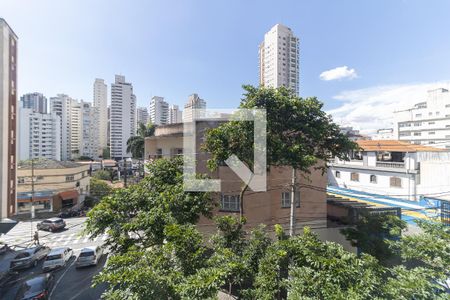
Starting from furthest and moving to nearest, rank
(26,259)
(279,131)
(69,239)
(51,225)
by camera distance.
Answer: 1. (51,225)
2. (69,239)
3. (26,259)
4. (279,131)

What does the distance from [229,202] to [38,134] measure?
78323mm

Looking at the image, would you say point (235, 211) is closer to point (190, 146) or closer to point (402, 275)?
point (190, 146)

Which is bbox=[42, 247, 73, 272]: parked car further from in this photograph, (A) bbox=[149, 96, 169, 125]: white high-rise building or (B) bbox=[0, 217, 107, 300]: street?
→ (A) bbox=[149, 96, 169, 125]: white high-rise building

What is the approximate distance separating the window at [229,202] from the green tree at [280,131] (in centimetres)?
291

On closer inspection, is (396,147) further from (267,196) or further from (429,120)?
(429,120)

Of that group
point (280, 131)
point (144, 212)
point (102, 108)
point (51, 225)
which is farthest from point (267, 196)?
point (102, 108)

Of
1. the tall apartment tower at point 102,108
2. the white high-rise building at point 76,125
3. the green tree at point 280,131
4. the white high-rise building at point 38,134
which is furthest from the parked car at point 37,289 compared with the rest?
the tall apartment tower at point 102,108

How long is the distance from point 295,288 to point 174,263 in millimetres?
3228

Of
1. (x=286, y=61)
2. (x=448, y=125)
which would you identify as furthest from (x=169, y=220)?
(x=286, y=61)

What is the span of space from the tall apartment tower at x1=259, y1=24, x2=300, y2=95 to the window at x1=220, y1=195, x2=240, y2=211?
66704mm

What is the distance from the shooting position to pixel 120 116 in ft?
261

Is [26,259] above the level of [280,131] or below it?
below

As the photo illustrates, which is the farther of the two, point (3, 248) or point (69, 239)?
point (69, 239)

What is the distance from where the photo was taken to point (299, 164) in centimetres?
818
